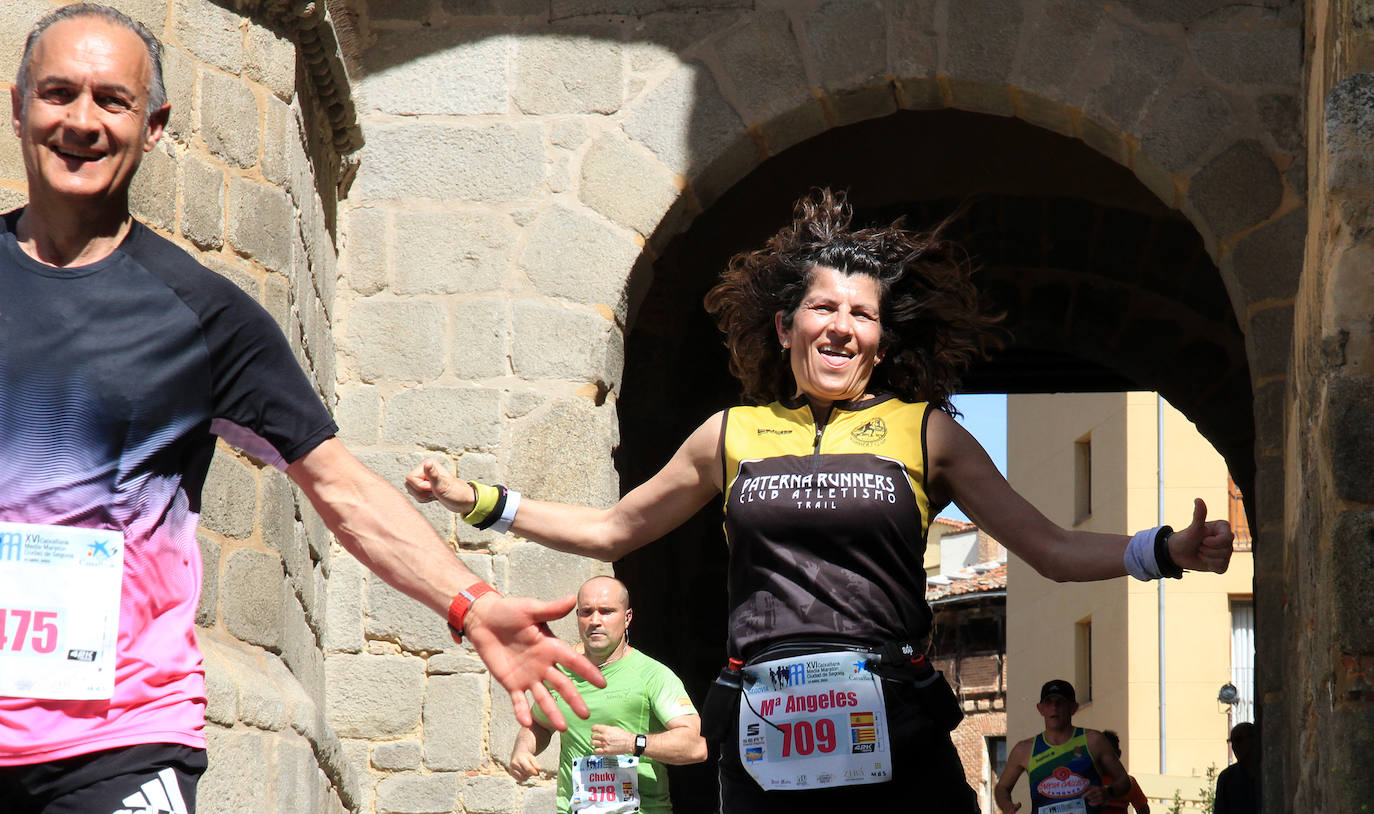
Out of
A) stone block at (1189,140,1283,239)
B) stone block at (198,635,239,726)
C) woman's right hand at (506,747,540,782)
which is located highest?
stone block at (1189,140,1283,239)

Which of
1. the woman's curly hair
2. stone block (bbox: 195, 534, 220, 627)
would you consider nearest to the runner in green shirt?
stone block (bbox: 195, 534, 220, 627)

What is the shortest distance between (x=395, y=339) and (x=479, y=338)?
301 millimetres

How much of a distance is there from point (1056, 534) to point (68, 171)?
1848 mm

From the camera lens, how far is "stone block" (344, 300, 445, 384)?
6004mm

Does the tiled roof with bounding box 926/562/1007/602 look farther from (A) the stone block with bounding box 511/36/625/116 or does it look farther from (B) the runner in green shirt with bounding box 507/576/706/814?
(B) the runner in green shirt with bounding box 507/576/706/814

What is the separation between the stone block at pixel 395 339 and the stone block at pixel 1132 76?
2.40 meters

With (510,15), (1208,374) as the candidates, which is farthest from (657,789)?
(1208,374)

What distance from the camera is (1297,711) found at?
4.70 meters

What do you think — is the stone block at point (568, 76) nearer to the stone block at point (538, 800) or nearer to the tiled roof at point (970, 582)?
the stone block at point (538, 800)

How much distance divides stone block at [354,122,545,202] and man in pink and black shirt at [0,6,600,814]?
3712mm

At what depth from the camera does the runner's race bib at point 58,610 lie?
2113 mm

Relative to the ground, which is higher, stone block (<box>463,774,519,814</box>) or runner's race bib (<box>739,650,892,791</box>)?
runner's race bib (<box>739,650,892,791</box>)

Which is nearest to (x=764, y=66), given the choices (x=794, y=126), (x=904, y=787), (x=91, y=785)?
(x=794, y=126)

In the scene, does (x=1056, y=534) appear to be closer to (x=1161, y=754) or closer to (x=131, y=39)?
(x=131, y=39)
